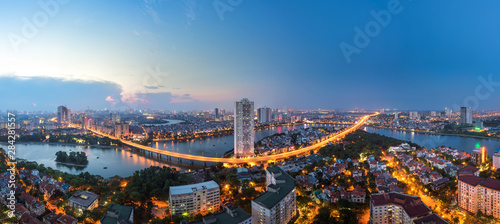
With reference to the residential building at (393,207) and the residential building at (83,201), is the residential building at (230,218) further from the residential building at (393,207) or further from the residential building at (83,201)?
the residential building at (83,201)

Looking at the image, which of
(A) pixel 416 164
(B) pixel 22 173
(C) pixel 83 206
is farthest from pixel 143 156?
(A) pixel 416 164

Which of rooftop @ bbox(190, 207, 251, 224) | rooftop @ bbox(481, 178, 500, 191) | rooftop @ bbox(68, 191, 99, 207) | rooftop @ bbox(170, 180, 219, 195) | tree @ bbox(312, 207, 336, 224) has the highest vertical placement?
rooftop @ bbox(481, 178, 500, 191)

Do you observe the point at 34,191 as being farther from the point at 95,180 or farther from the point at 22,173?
the point at 22,173

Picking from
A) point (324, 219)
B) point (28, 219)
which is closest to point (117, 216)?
point (28, 219)

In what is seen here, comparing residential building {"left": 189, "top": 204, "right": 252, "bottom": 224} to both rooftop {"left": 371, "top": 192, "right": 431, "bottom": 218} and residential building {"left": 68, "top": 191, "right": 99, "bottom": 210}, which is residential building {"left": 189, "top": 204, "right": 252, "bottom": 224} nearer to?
rooftop {"left": 371, "top": 192, "right": 431, "bottom": 218}


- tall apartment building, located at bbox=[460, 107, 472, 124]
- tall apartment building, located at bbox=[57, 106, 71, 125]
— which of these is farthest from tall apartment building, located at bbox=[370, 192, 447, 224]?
tall apartment building, located at bbox=[57, 106, 71, 125]

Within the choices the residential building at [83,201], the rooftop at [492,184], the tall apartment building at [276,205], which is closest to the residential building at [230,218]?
the tall apartment building at [276,205]
